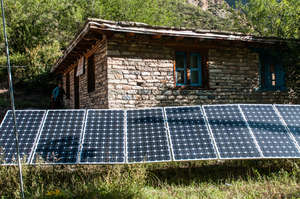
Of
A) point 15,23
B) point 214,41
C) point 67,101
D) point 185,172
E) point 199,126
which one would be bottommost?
point 67,101

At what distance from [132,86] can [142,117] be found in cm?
352

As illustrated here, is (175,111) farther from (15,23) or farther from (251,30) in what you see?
(15,23)

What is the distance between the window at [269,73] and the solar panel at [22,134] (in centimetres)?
893

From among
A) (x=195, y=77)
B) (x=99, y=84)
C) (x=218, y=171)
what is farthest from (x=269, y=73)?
(x=218, y=171)

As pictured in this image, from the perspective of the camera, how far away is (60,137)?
4828 mm

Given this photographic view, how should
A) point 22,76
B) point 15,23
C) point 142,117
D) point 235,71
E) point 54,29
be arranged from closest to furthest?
point 142,117 → point 235,71 → point 22,76 → point 15,23 → point 54,29

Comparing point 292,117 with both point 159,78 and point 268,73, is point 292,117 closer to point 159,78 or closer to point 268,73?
point 159,78

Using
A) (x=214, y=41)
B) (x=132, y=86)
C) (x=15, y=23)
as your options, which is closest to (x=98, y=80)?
(x=132, y=86)

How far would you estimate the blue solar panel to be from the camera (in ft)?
16.6

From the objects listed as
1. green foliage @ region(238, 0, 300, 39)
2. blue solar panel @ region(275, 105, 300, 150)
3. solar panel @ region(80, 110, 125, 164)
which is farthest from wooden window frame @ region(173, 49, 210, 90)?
green foliage @ region(238, 0, 300, 39)

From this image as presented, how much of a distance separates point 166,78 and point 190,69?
1271mm

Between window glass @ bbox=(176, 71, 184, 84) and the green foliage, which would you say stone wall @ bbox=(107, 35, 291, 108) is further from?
the green foliage

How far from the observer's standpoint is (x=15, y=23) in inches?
1002

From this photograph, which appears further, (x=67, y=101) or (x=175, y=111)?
(x=67, y=101)
